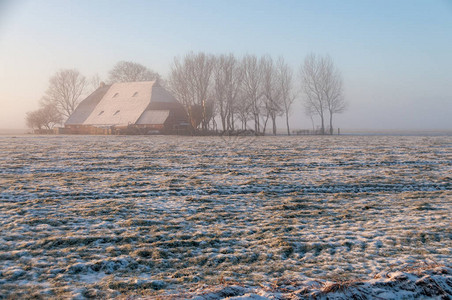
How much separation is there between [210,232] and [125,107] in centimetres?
5739

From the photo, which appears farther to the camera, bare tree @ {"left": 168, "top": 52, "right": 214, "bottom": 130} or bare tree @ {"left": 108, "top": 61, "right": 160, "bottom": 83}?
bare tree @ {"left": 108, "top": 61, "right": 160, "bottom": 83}

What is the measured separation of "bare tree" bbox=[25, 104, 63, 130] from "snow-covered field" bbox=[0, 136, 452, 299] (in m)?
68.1

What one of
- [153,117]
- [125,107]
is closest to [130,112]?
[125,107]

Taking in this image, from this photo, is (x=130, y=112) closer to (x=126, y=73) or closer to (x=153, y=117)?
(x=153, y=117)

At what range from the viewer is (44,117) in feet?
235

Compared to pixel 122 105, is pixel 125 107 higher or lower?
lower

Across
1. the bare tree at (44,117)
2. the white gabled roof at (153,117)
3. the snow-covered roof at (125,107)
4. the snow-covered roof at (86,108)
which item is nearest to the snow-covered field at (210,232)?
the white gabled roof at (153,117)

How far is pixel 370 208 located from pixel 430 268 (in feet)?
11.7

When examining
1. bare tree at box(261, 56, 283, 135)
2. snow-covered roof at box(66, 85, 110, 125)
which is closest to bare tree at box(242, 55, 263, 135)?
bare tree at box(261, 56, 283, 135)

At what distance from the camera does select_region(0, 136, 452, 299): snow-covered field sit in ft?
13.1

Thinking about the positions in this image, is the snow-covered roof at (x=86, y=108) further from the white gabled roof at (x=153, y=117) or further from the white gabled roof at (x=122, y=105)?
the white gabled roof at (x=153, y=117)

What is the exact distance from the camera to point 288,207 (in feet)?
24.5

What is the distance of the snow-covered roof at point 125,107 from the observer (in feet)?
183

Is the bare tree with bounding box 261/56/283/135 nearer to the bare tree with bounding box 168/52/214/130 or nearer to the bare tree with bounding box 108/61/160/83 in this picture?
the bare tree with bounding box 168/52/214/130
